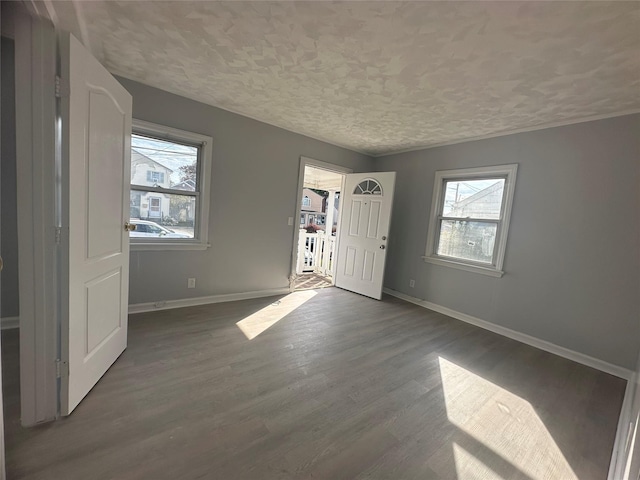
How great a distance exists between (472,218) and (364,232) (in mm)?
1520

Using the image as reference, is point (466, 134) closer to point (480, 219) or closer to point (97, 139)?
point (480, 219)

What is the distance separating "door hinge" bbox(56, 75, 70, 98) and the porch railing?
13.8 ft

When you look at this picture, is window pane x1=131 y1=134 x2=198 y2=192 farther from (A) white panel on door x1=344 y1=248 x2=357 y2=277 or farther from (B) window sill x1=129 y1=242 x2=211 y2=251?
(A) white panel on door x1=344 y1=248 x2=357 y2=277

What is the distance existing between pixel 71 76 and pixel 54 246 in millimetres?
862

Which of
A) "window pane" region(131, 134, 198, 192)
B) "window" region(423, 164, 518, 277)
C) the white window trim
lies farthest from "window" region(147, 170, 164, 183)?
"window" region(423, 164, 518, 277)

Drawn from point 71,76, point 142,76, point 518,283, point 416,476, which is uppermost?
point 142,76

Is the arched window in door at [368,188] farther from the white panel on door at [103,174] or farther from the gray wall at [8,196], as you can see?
the gray wall at [8,196]

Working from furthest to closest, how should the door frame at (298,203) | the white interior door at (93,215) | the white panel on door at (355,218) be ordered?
the white panel on door at (355,218) → the door frame at (298,203) → the white interior door at (93,215)

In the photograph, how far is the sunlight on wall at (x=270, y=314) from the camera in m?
2.68

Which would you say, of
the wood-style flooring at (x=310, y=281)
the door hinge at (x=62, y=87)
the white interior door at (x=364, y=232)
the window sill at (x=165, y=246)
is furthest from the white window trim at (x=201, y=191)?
the white interior door at (x=364, y=232)

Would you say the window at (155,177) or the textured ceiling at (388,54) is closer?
the textured ceiling at (388,54)

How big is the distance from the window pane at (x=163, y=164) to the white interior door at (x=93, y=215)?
0.93 meters

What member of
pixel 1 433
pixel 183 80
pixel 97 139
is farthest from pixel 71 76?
pixel 1 433

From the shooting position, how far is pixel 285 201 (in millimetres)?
3715
